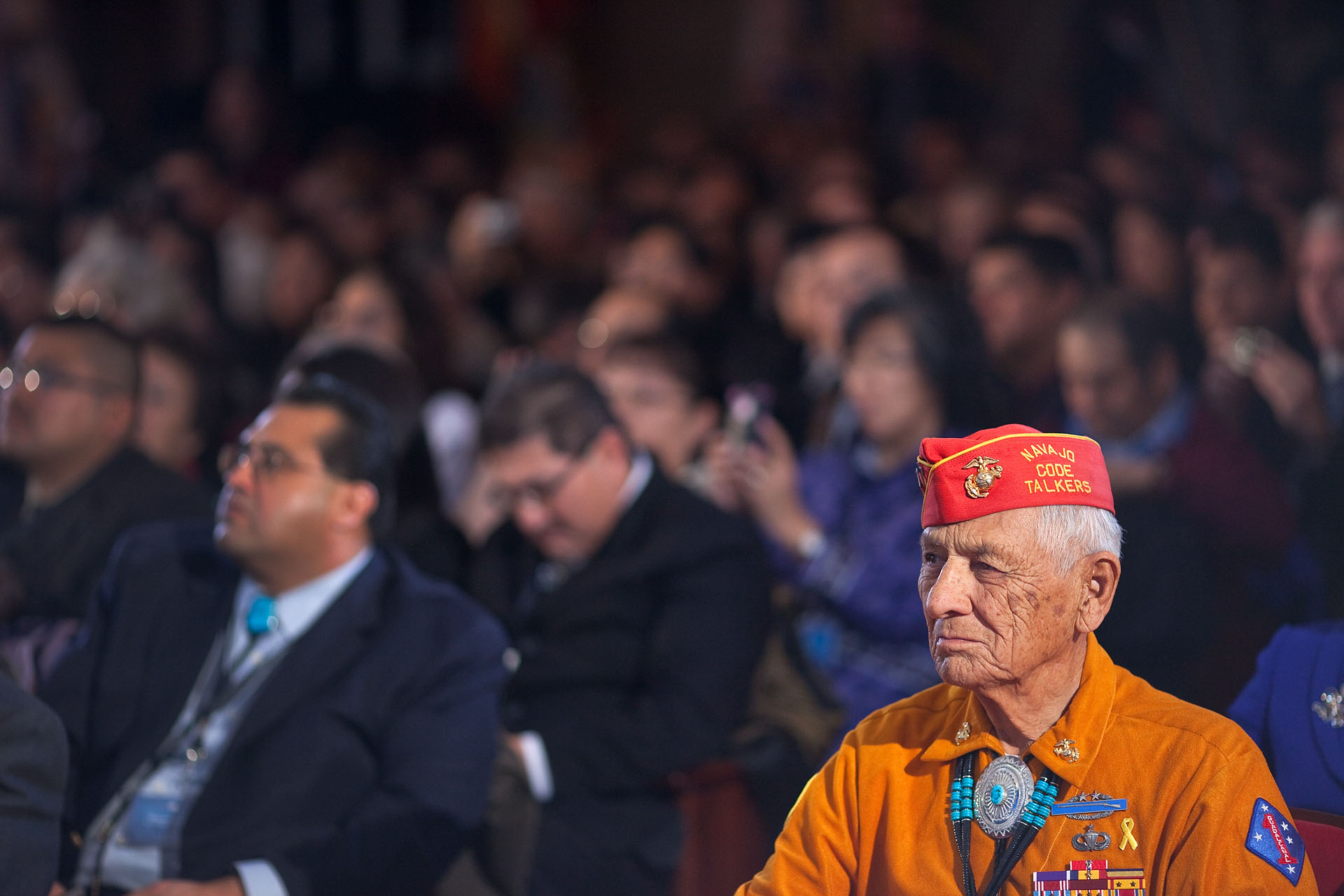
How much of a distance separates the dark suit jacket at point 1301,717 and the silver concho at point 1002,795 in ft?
1.52

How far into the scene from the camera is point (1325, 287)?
13.0ft

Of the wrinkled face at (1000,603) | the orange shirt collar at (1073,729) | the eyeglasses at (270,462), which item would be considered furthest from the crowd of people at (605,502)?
the orange shirt collar at (1073,729)

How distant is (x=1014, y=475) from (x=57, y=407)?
277cm

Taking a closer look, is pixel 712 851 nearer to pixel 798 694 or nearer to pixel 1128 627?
pixel 798 694

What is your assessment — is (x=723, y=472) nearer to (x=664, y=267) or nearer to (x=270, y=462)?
(x=270, y=462)

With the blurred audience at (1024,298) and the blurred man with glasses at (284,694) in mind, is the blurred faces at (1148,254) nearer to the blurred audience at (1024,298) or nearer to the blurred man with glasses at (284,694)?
the blurred audience at (1024,298)

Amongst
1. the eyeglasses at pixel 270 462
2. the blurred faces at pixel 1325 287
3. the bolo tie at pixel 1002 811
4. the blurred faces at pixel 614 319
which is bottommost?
the bolo tie at pixel 1002 811

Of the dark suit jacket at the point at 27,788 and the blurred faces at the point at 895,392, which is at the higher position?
the blurred faces at the point at 895,392

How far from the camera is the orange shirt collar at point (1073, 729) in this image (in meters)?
1.89

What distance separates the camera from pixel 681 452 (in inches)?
184

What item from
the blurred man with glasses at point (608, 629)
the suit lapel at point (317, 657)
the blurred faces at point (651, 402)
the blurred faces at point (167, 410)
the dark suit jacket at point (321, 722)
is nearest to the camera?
the dark suit jacket at point (321, 722)

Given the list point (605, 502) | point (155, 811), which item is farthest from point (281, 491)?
point (605, 502)

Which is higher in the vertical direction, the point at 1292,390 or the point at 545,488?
the point at 1292,390

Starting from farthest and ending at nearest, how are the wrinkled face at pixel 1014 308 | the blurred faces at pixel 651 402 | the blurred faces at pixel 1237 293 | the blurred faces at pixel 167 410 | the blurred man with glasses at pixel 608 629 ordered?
the wrinkled face at pixel 1014 308, the blurred faces at pixel 167 410, the blurred faces at pixel 651 402, the blurred faces at pixel 1237 293, the blurred man with glasses at pixel 608 629
